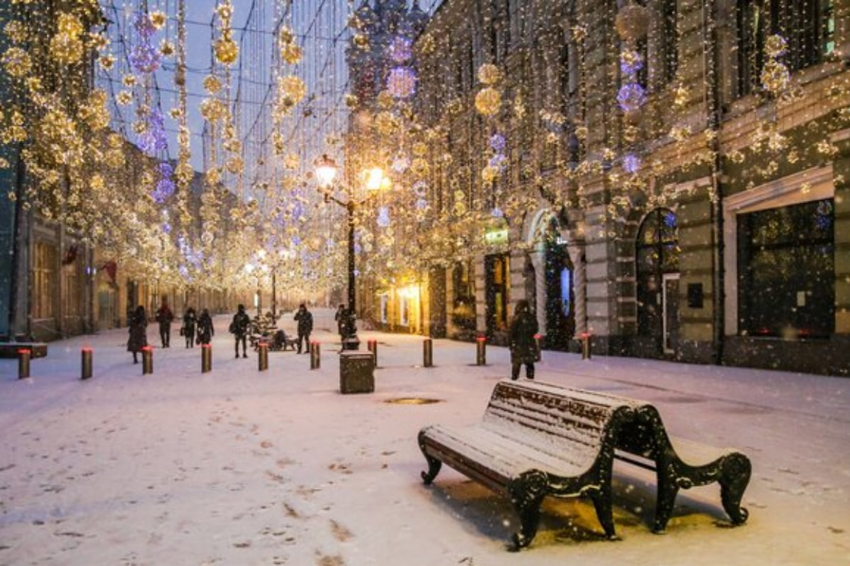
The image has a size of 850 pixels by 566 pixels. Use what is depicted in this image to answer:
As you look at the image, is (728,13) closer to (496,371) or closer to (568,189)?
(568,189)

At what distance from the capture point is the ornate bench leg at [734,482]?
18.8ft

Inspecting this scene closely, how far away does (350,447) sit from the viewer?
893 centimetres

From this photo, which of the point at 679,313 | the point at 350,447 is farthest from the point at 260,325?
the point at 350,447

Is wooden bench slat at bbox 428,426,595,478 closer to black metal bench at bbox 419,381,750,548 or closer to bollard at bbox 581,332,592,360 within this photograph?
black metal bench at bbox 419,381,750,548

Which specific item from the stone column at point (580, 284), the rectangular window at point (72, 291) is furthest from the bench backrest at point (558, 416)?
the rectangular window at point (72, 291)

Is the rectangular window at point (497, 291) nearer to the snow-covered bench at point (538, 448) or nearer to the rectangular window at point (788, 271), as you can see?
the rectangular window at point (788, 271)

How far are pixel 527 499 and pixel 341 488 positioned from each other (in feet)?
7.55

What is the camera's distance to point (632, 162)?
22.0m

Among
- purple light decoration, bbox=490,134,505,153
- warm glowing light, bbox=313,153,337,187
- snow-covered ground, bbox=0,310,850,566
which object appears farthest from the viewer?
purple light decoration, bbox=490,134,505,153

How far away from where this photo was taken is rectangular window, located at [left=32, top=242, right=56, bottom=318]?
3297cm

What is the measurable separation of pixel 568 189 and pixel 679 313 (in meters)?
6.93

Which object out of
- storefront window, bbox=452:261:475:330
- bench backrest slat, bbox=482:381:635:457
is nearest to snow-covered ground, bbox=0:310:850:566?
bench backrest slat, bbox=482:381:635:457

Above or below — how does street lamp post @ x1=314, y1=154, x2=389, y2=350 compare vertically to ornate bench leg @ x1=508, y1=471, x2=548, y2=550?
above

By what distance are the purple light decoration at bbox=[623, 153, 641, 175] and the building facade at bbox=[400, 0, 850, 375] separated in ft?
0.13
